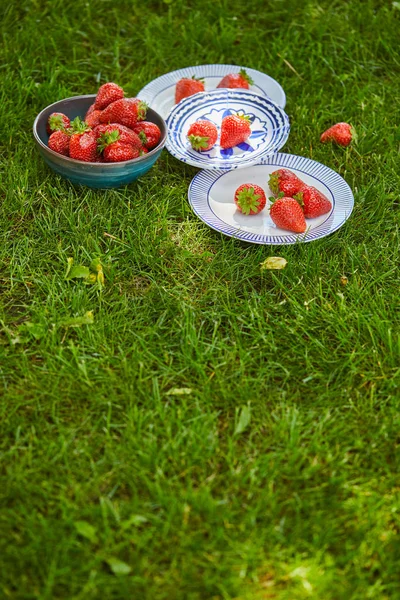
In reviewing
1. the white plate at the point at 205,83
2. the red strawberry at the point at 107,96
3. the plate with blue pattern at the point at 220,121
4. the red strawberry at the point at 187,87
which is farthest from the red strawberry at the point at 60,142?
the red strawberry at the point at 187,87

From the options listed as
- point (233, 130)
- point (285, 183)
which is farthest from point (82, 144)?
point (285, 183)

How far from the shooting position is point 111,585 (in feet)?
5.64

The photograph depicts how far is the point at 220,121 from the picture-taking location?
3.15 metres

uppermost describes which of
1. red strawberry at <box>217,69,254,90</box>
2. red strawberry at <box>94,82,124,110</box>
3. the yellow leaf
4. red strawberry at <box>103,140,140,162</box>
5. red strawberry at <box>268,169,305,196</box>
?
red strawberry at <box>94,82,124,110</box>

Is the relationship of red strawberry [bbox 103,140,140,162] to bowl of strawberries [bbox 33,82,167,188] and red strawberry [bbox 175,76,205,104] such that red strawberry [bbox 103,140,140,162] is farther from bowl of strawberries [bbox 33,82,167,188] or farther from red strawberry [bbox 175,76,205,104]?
red strawberry [bbox 175,76,205,104]

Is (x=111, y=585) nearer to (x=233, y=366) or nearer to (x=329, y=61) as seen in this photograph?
(x=233, y=366)

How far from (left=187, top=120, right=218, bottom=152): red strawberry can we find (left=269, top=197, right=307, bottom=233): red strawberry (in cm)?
46

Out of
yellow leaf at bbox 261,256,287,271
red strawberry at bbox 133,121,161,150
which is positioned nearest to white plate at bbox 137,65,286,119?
red strawberry at bbox 133,121,161,150

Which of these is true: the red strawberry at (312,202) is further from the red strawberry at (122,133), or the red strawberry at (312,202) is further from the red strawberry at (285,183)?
the red strawberry at (122,133)

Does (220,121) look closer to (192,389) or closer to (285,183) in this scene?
(285,183)

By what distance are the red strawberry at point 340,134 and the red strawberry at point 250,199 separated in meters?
0.56

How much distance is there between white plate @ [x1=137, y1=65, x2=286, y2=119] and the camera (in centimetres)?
328

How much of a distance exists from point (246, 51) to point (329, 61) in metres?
0.41

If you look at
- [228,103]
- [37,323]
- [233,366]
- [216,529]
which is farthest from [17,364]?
[228,103]
